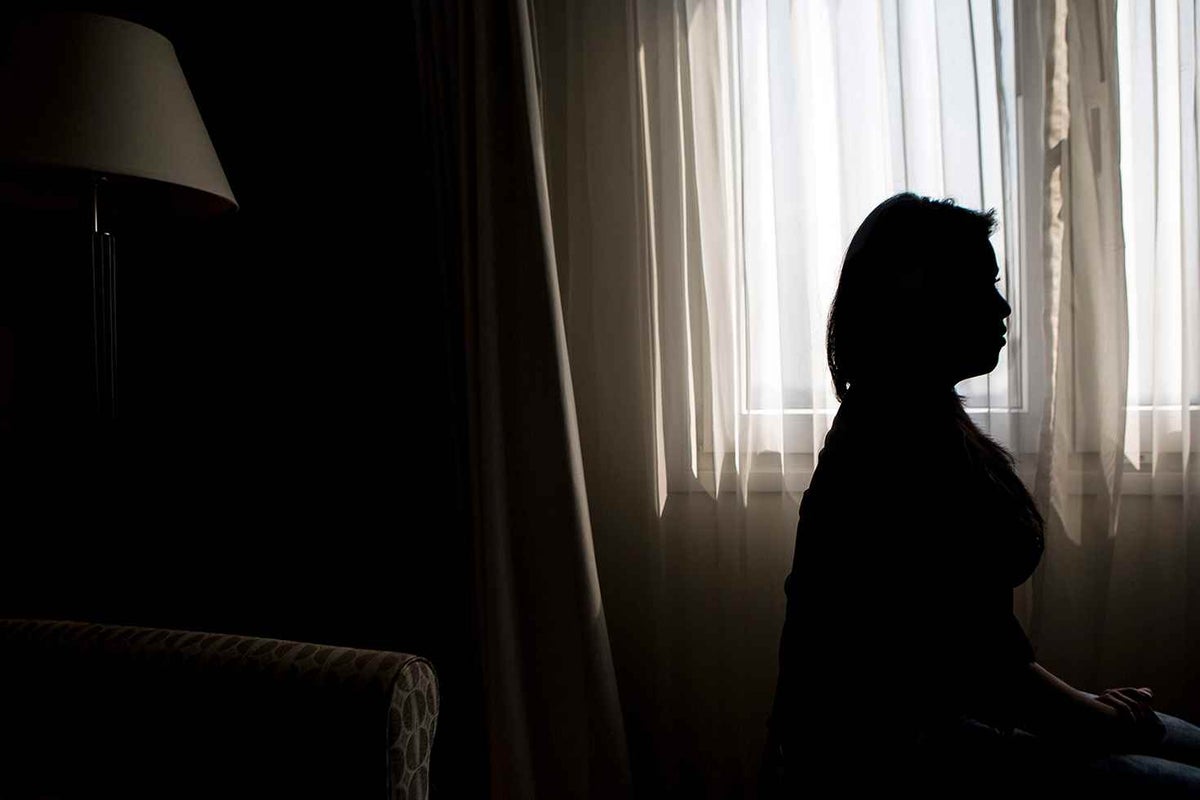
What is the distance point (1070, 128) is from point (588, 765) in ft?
4.81

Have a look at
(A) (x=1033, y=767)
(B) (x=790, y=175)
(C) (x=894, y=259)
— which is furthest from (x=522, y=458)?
(A) (x=1033, y=767)

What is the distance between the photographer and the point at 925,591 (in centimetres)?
86

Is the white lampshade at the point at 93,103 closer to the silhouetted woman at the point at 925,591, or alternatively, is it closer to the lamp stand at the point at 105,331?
the lamp stand at the point at 105,331

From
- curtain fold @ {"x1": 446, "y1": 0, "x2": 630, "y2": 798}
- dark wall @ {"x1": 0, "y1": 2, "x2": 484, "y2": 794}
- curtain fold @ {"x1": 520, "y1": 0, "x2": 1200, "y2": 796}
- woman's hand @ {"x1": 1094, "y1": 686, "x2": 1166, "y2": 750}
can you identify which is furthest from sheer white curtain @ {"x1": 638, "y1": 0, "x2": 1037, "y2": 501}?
woman's hand @ {"x1": 1094, "y1": 686, "x2": 1166, "y2": 750}

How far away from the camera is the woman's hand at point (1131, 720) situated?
0.91m

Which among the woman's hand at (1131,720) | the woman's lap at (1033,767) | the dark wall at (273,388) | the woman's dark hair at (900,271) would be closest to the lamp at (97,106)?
the dark wall at (273,388)

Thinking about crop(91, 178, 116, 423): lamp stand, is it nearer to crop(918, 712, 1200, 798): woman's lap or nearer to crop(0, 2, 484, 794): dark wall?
crop(0, 2, 484, 794): dark wall

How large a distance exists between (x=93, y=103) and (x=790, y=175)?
124 cm

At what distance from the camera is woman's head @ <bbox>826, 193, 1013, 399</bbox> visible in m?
0.93

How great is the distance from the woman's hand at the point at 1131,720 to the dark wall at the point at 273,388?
3.86 feet

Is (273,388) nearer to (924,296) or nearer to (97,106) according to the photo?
(97,106)

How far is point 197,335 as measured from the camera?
1.99 m

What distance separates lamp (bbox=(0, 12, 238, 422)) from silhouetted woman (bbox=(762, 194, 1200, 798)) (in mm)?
1201

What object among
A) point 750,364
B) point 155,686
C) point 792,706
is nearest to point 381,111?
point 750,364
